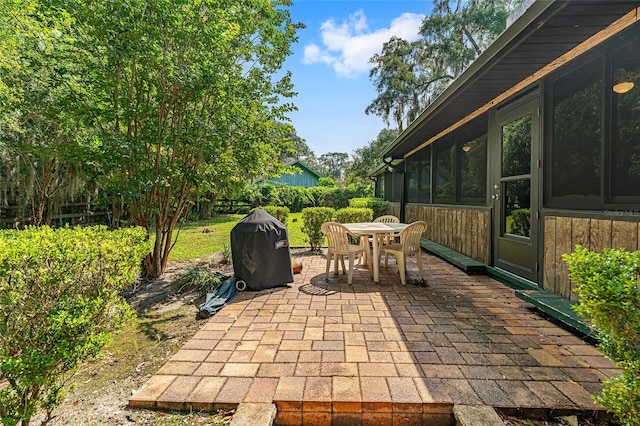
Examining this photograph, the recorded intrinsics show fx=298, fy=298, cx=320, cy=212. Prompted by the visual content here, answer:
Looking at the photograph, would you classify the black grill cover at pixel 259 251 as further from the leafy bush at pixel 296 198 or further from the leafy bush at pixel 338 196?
the leafy bush at pixel 296 198

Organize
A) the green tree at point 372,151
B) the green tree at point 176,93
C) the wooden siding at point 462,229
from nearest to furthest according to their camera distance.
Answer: the green tree at point 176,93 < the wooden siding at point 462,229 < the green tree at point 372,151

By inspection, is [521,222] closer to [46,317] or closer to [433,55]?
[46,317]

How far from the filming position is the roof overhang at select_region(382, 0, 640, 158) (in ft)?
7.35

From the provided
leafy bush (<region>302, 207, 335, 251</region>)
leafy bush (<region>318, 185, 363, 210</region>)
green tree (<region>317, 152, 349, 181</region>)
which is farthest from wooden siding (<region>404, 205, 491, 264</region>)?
green tree (<region>317, 152, 349, 181</region>)

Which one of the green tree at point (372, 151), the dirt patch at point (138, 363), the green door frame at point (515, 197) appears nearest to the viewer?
the dirt patch at point (138, 363)

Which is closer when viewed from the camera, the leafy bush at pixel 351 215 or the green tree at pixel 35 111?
the green tree at pixel 35 111

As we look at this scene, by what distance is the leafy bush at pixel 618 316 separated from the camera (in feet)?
4.04

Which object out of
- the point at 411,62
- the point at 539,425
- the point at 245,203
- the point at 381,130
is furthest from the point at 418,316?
the point at 381,130

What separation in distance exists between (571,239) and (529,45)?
189cm

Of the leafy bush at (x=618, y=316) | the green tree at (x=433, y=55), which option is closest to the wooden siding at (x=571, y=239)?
the leafy bush at (x=618, y=316)

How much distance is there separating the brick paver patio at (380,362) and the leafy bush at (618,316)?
45 cm

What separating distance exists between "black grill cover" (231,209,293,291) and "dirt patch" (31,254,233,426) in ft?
2.07

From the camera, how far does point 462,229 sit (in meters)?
5.42

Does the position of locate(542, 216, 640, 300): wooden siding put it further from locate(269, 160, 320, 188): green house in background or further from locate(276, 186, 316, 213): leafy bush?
locate(269, 160, 320, 188): green house in background
